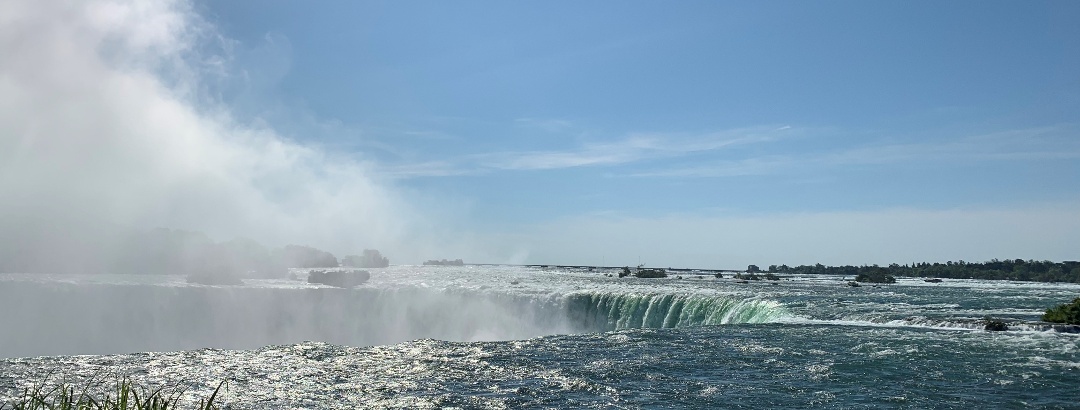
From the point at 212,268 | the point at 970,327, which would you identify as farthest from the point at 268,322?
the point at 970,327

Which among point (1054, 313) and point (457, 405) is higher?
point (1054, 313)

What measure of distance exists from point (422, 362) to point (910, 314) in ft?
79.5

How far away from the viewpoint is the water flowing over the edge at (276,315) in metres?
44.4

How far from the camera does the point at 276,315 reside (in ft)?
163

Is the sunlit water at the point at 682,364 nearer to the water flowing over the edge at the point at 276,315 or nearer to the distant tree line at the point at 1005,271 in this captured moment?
the water flowing over the edge at the point at 276,315

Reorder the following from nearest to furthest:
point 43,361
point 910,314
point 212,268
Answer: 1. point 43,361
2. point 910,314
3. point 212,268

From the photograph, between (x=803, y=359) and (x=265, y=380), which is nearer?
(x=265, y=380)

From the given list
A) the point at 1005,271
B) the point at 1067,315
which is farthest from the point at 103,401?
the point at 1005,271

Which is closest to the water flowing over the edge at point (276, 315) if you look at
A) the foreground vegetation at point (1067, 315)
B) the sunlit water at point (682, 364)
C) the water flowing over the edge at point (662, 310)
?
the water flowing over the edge at point (662, 310)

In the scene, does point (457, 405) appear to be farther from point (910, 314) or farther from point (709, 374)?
point (910, 314)

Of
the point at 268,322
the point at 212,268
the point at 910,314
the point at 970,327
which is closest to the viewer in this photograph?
the point at 970,327

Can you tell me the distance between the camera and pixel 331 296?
5138 cm

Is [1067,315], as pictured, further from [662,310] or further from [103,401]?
[103,401]

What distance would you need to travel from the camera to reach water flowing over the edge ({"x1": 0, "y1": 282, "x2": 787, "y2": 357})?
4441cm
